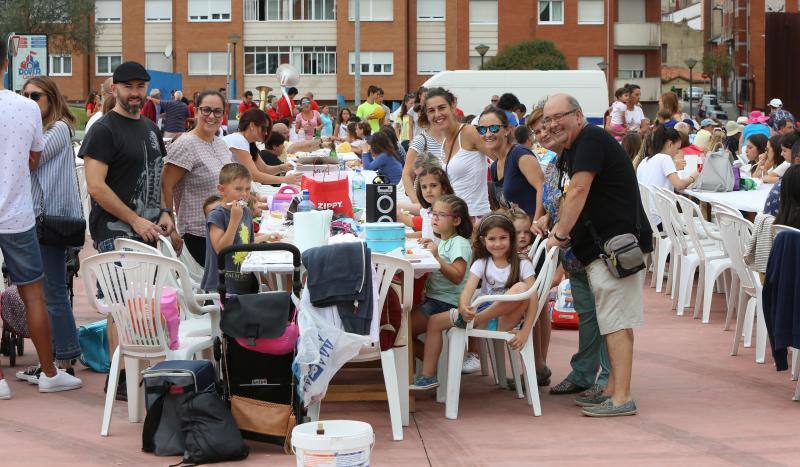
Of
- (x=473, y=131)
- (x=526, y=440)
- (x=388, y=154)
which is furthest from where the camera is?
(x=388, y=154)

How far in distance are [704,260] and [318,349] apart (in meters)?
5.34

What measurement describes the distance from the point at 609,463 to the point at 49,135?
4094mm

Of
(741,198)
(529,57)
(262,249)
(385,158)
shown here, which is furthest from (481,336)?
(529,57)

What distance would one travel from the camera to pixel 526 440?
6492 millimetres

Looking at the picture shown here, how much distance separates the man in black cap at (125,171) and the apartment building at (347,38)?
164 ft

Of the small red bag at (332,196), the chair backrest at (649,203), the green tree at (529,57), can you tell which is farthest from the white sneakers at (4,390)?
the green tree at (529,57)

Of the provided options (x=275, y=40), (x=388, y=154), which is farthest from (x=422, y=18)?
(x=388, y=154)

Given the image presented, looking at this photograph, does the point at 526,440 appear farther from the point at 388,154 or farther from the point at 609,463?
the point at 388,154

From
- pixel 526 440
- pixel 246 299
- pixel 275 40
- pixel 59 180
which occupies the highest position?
pixel 275 40

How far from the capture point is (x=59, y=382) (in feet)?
25.5

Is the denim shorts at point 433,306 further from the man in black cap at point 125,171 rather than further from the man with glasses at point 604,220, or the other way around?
the man in black cap at point 125,171

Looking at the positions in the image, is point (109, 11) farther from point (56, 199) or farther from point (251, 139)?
point (56, 199)

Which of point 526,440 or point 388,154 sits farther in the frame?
point 388,154

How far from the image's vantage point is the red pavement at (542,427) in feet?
20.1
